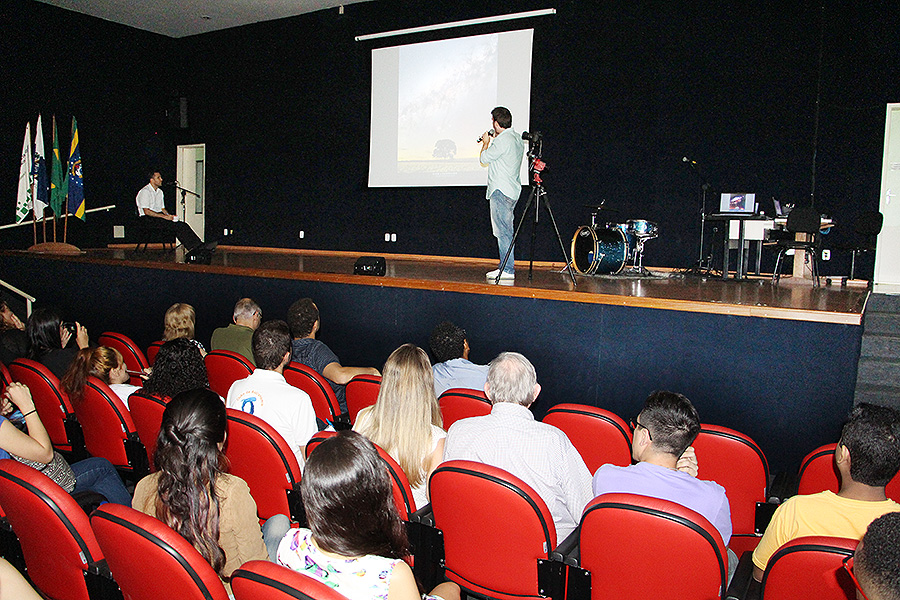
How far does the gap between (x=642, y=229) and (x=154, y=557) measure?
6.57 m

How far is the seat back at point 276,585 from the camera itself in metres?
1.15

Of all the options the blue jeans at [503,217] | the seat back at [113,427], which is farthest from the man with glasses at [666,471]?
the blue jeans at [503,217]

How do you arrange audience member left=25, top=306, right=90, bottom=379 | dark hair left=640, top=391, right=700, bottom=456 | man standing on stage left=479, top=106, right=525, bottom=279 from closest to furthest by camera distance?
dark hair left=640, top=391, right=700, bottom=456
audience member left=25, top=306, right=90, bottom=379
man standing on stage left=479, top=106, right=525, bottom=279

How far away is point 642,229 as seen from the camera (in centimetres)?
712

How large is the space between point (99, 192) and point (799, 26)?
35.3ft

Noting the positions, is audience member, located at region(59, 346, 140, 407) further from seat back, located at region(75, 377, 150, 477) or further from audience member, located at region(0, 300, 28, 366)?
audience member, located at region(0, 300, 28, 366)

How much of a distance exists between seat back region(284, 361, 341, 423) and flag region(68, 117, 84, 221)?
806 centimetres

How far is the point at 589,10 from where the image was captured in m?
7.98

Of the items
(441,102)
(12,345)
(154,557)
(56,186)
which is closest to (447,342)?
Result: (154,557)

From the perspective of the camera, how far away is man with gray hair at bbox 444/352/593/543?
2.01m

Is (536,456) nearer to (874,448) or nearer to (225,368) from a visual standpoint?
(874,448)

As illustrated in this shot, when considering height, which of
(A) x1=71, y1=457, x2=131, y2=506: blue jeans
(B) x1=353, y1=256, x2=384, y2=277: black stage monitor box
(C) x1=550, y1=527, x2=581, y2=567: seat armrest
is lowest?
(A) x1=71, y1=457, x2=131, y2=506: blue jeans

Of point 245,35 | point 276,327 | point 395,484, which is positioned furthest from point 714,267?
point 245,35

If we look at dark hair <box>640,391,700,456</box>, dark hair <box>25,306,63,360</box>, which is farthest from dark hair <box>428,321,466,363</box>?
dark hair <box>25,306,63,360</box>
